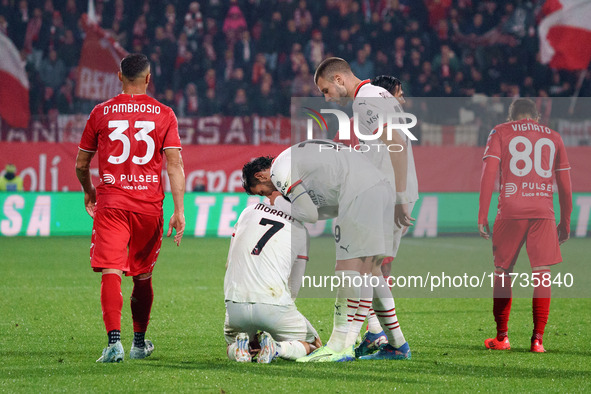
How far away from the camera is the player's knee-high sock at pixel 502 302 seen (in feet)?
22.0

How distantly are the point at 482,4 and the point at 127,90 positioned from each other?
18.2 m

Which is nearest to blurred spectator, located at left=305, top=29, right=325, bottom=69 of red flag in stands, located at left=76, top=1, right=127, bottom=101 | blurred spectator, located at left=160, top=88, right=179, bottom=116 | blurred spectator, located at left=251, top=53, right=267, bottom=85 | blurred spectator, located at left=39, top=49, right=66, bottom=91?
blurred spectator, located at left=251, top=53, right=267, bottom=85

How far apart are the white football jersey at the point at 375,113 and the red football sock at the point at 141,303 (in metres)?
1.78

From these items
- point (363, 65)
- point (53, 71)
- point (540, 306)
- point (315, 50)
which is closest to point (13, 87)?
point (53, 71)

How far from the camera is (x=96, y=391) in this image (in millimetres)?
4918

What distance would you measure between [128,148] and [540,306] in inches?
125

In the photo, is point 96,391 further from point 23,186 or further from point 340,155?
point 23,186

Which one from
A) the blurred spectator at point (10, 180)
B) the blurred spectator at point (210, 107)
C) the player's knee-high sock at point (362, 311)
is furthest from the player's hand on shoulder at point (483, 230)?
the blurred spectator at point (210, 107)

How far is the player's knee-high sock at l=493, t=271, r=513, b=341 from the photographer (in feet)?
22.0

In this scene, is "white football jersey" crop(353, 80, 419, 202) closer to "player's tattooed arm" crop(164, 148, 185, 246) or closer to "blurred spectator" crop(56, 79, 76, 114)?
"player's tattooed arm" crop(164, 148, 185, 246)

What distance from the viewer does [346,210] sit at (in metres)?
5.85

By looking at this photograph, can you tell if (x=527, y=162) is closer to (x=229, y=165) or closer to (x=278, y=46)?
(x=229, y=165)

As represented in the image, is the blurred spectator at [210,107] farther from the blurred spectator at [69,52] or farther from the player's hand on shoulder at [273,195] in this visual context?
the player's hand on shoulder at [273,195]

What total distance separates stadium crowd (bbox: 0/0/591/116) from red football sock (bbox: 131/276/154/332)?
13.6 meters
